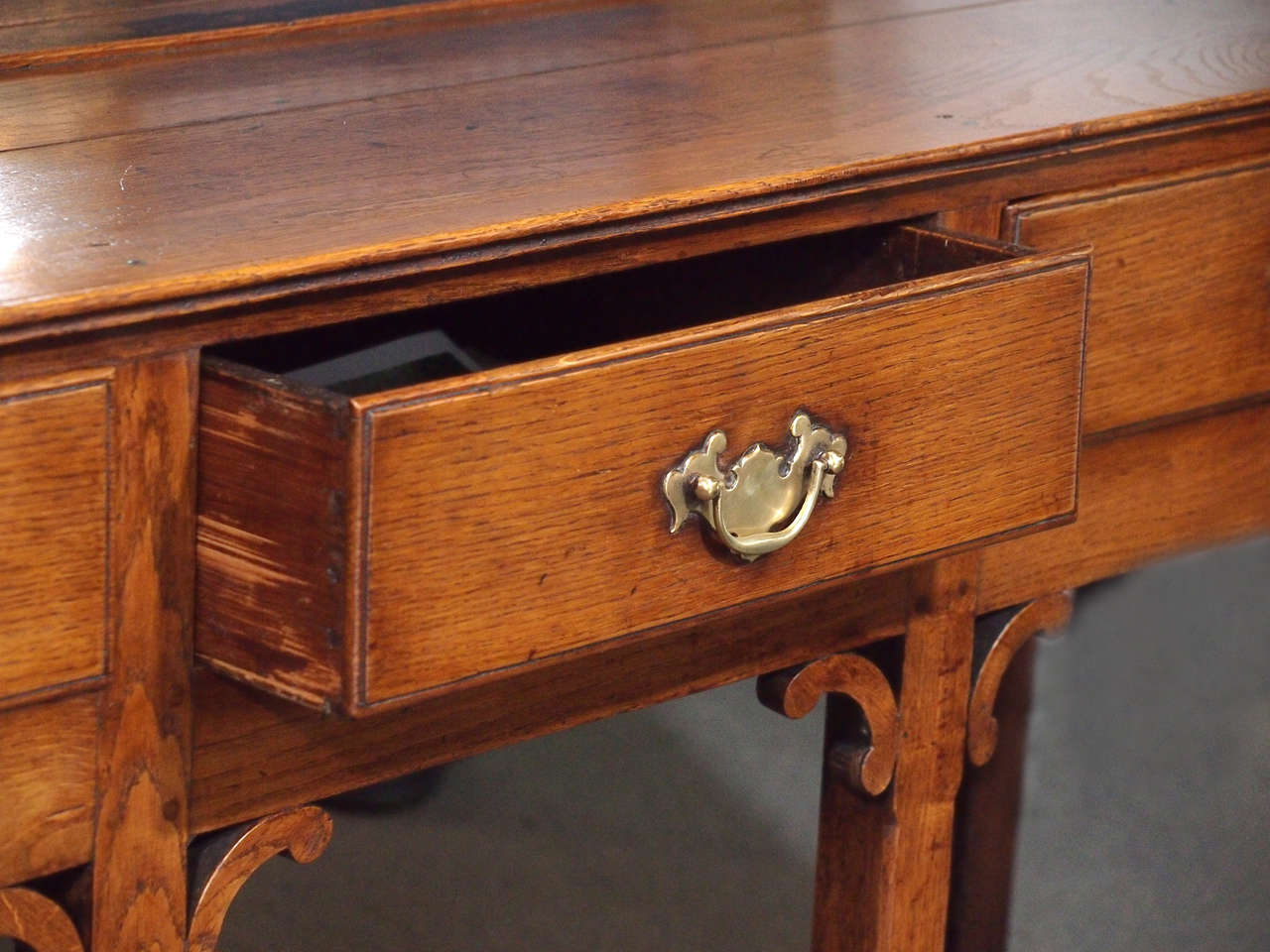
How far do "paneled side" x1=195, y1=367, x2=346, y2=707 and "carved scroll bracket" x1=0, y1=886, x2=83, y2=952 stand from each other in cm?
11

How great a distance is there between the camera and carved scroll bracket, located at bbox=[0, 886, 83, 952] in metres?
0.63

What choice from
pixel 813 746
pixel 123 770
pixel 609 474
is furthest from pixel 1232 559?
pixel 813 746

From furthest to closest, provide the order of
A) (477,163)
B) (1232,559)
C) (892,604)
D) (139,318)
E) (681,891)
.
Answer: (681,891)
(892,604)
(477,163)
(139,318)
(1232,559)

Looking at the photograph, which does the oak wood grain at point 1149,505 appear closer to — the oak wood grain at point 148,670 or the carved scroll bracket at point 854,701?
the carved scroll bracket at point 854,701

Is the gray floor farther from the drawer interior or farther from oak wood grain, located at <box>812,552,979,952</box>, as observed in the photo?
the drawer interior

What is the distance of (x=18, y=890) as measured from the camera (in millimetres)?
630

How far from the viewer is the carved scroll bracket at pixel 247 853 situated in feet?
2.20

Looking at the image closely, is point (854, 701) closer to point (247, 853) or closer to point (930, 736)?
point (930, 736)

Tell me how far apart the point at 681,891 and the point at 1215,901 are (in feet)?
0.93

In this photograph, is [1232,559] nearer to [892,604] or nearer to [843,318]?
[843,318]

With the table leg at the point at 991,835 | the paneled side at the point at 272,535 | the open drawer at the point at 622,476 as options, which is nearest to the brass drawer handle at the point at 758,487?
the open drawer at the point at 622,476

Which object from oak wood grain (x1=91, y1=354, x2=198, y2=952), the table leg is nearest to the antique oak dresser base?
oak wood grain (x1=91, y1=354, x2=198, y2=952)

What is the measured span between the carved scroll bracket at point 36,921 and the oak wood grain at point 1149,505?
1.53 feet

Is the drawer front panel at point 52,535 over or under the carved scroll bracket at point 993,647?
over
